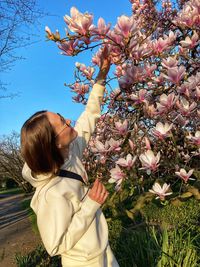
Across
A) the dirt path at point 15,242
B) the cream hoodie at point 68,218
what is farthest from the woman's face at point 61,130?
the dirt path at point 15,242

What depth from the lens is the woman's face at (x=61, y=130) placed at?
2006 millimetres

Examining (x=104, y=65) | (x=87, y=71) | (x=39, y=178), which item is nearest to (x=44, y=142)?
(x=39, y=178)

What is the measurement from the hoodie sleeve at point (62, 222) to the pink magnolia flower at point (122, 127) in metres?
0.86

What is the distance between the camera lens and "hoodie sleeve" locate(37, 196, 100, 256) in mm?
1794

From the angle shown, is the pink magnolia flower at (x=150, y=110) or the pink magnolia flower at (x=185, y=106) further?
the pink magnolia flower at (x=150, y=110)

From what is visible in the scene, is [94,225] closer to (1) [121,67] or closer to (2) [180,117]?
(2) [180,117]

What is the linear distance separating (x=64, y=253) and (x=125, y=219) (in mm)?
2934

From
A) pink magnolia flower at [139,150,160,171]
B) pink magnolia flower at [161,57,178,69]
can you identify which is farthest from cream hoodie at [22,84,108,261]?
pink magnolia flower at [161,57,178,69]

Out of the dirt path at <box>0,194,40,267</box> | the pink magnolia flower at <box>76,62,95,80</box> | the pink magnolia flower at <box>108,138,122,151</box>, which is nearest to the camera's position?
the pink magnolia flower at <box>108,138,122,151</box>

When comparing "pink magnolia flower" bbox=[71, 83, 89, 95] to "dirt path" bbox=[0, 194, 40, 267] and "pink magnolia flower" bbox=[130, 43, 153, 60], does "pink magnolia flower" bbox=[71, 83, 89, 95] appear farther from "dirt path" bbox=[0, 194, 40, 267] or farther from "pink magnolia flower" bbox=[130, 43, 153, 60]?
"dirt path" bbox=[0, 194, 40, 267]

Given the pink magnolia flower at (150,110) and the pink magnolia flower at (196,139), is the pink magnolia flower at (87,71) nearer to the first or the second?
the pink magnolia flower at (150,110)

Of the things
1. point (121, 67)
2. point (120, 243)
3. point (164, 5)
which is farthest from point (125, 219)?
point (164, 5)

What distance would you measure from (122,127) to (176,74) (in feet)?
1.77

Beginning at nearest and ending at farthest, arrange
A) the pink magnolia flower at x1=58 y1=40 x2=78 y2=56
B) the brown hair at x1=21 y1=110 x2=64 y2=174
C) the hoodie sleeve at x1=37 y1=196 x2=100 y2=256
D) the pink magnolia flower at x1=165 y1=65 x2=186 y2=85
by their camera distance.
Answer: the hoodie sleeve at x1=37 y1=196 x2=100 y2=256
the brown hair at x1=21 y1=110 x2=64 y2=174
the pink magnolia flower at x1=58 y1=40 x2=78 y2=56
the pink magnolia flower at x1=165 y1=65 x2=186 y2=85
